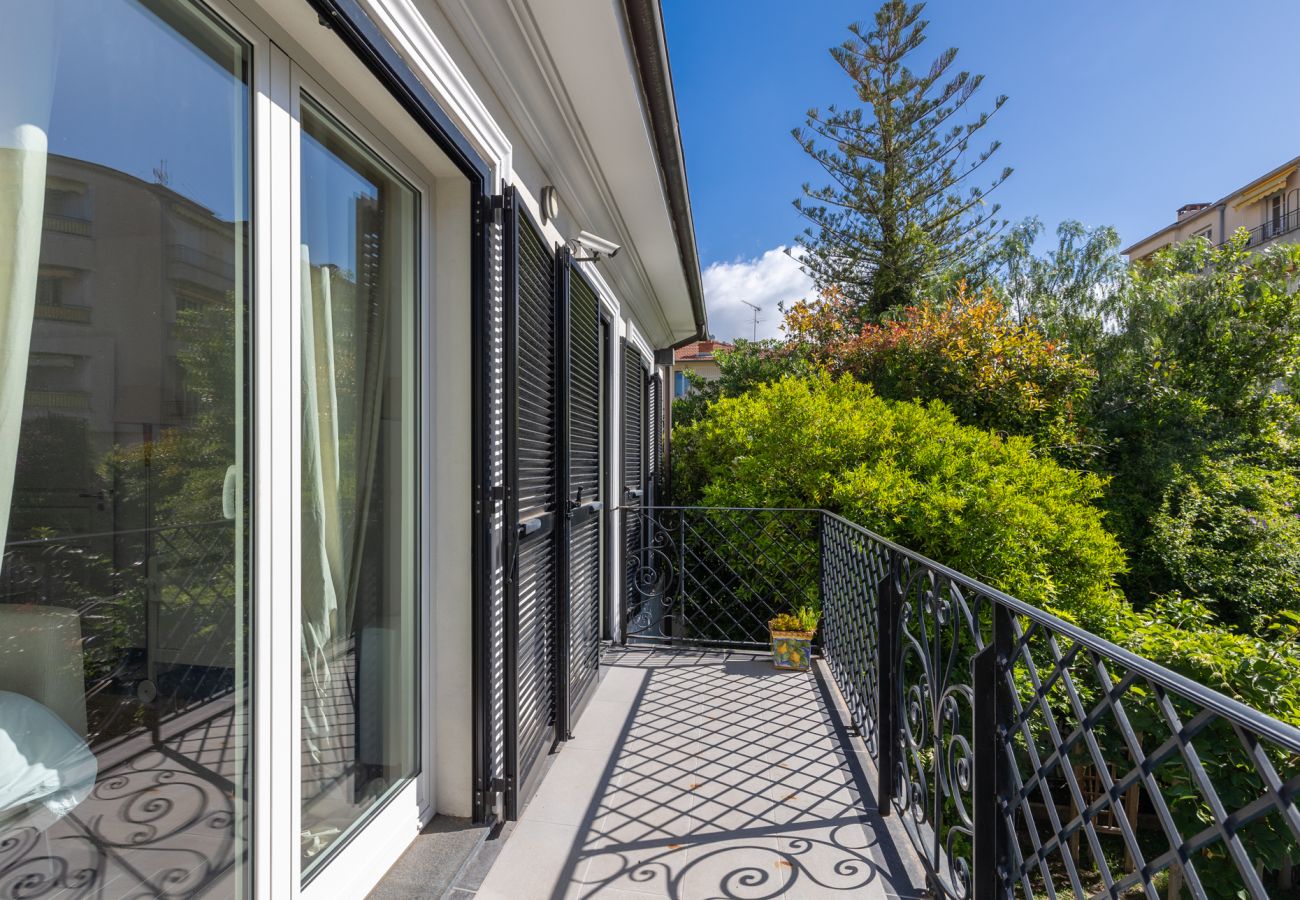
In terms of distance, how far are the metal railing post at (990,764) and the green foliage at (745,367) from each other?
8.50 metres

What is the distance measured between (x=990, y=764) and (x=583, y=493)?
2261 millimetres

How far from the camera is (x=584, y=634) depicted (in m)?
3.33

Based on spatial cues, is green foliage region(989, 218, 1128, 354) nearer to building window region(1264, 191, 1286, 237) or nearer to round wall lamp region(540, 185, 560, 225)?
round wall lamp region(540, 185, 560, 225)

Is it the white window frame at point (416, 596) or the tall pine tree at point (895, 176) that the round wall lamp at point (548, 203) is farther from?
the tall pine tree at point (895, 176)

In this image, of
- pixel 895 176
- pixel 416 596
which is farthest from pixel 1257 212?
pixel 416 596

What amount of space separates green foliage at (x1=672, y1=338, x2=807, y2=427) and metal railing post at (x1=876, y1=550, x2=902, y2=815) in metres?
7.64

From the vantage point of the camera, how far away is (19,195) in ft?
2.81

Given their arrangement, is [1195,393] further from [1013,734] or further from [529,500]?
[529,500]

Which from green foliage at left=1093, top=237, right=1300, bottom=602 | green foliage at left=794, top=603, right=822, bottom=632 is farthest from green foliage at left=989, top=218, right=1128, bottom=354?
green foliage at left=794, top=603, right=822, bottom=632

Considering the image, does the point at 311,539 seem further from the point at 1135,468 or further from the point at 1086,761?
the point at 1135,468

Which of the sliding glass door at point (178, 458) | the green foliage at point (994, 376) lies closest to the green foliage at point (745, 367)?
the green foliage at point (994, 376)

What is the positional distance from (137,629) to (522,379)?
1397 mm

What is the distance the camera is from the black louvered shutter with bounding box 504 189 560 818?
6.84 feet

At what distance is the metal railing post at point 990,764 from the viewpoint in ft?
4.60
